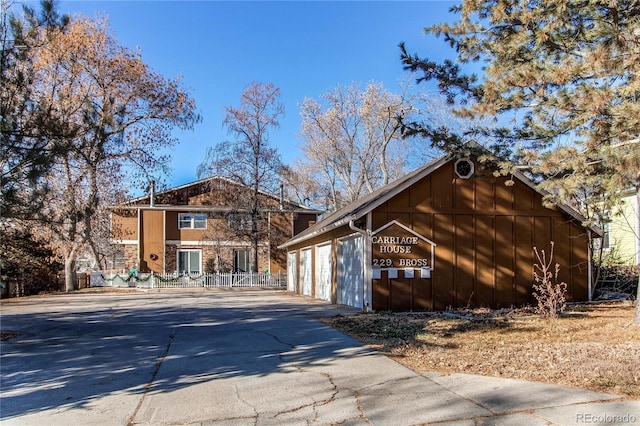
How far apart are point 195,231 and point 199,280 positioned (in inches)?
166

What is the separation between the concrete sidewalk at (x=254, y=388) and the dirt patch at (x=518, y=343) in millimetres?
436

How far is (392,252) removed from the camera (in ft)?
44.2

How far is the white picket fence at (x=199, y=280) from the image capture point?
29672 mm

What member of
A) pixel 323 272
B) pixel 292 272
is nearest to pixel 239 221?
pixel 292 272

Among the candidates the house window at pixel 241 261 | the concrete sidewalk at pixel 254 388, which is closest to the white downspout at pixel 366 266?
the concrete sidewalk at pixel 254 388

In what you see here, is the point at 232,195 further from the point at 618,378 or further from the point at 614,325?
the point at 618,378

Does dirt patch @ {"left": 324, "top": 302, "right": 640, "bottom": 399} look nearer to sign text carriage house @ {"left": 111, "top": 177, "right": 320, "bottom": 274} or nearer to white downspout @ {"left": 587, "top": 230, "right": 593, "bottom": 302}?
white downspout @ {"left": 587, "top": 230, "right": 593, "bottom": 302}

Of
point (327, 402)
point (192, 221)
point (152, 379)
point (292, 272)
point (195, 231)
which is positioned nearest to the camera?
point (327, 402)

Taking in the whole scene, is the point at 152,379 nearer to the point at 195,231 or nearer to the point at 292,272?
the point at 292,272

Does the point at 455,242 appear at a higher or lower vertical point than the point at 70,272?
higher

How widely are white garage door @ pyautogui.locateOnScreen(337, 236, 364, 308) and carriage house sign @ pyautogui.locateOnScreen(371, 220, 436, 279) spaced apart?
52 cm

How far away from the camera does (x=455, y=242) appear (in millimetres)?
14023

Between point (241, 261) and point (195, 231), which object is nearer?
point (195, 231)

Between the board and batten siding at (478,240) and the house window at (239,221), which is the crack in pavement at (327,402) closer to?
the board and batten siding at (478,240)
